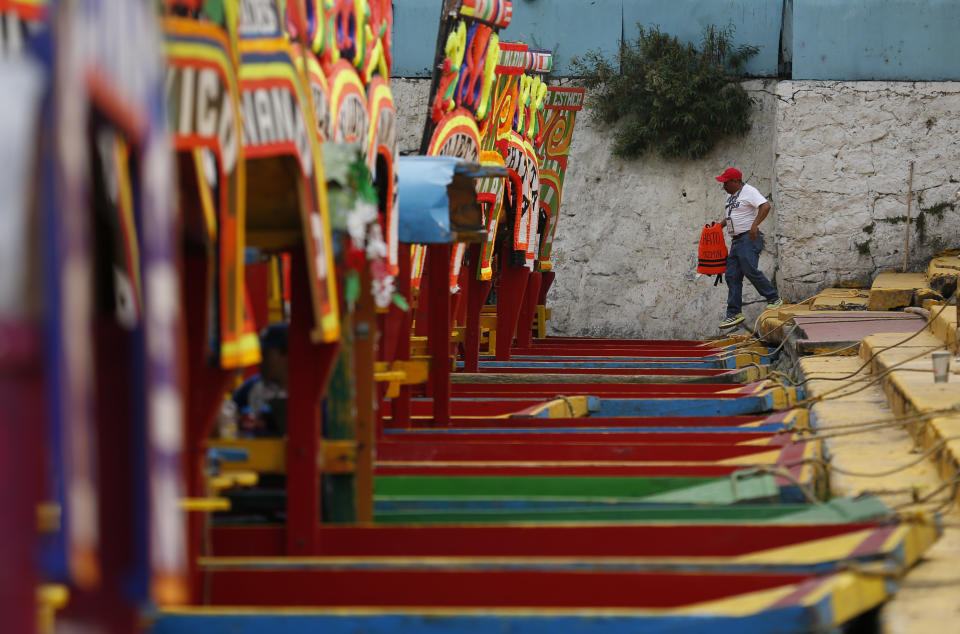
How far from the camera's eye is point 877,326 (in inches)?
334

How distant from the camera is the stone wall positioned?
40.4ft

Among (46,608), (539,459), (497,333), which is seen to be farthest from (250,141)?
(497,333)

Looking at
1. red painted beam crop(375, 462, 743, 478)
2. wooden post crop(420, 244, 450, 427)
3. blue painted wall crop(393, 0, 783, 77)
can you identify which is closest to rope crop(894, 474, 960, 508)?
red painted beam crop(375, 462, 743, 478)

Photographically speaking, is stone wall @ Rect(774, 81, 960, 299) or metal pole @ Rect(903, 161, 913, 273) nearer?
metal pole @ Rect(903, 161, 913, 273)

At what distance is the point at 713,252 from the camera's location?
1171cm

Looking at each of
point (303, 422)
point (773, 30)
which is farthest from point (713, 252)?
point (303, 422)

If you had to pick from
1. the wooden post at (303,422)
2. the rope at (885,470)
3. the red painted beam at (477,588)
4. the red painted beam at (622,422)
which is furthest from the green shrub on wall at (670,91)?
the red painted beam at (477,588)

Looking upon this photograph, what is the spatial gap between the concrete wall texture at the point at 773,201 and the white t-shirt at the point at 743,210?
132cm

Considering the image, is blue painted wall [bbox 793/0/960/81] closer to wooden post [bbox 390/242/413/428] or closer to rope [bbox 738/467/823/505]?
wooden post [bbox 390/242/413/428]

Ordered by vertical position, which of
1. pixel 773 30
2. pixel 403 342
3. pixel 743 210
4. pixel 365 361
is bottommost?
pixel 403 342

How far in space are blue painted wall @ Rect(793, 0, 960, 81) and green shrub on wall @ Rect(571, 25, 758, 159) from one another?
62 cm

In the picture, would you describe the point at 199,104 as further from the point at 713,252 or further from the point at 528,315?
the point at 713,252

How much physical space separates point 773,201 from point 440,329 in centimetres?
760

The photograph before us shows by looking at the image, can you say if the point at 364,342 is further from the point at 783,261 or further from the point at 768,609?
the point at 783,261
